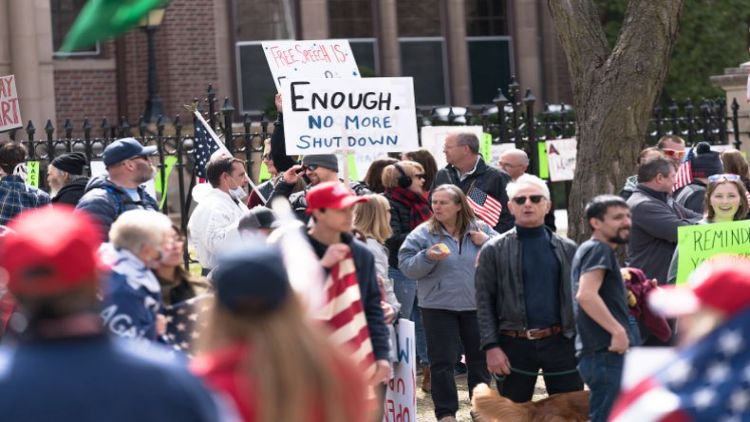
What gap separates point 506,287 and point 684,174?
3.54 m

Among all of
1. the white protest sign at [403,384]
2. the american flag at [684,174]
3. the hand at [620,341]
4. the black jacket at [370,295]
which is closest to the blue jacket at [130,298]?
the black jacket at [370,295]

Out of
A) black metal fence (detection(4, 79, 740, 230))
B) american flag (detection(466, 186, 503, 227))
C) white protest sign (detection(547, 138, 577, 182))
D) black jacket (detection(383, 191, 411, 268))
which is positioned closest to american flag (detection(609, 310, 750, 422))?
black jacket (detection(383, 191, 411, 268))

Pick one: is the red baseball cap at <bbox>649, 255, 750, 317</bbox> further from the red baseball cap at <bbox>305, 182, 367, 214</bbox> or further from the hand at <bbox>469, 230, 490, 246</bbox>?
the hand at <bbox>469, 230, 490, 246</bbox>

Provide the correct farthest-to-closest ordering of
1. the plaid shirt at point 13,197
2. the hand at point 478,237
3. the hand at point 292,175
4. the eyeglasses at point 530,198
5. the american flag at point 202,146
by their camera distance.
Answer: the american flag at point 202,146, the hand at point 292,175, the plaid shirt at point 13,197, the hand at point 478,237, the eyeglasses at point 530,198

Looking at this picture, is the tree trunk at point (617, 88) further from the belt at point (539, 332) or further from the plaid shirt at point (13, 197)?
the plaid shirt at point (13, 197)

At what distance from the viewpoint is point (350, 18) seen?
978 inches

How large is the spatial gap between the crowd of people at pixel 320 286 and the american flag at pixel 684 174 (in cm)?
7

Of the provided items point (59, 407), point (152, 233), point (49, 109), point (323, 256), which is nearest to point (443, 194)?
point (323, 256)

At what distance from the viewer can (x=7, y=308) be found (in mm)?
7734

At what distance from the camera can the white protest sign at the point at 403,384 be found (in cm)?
883

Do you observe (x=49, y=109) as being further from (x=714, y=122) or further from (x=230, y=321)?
(x=230, y=321)

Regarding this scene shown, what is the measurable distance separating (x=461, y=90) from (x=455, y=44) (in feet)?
2.48

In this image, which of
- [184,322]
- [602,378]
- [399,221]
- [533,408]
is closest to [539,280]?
[533,408]

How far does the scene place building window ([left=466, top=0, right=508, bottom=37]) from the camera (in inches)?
1010
